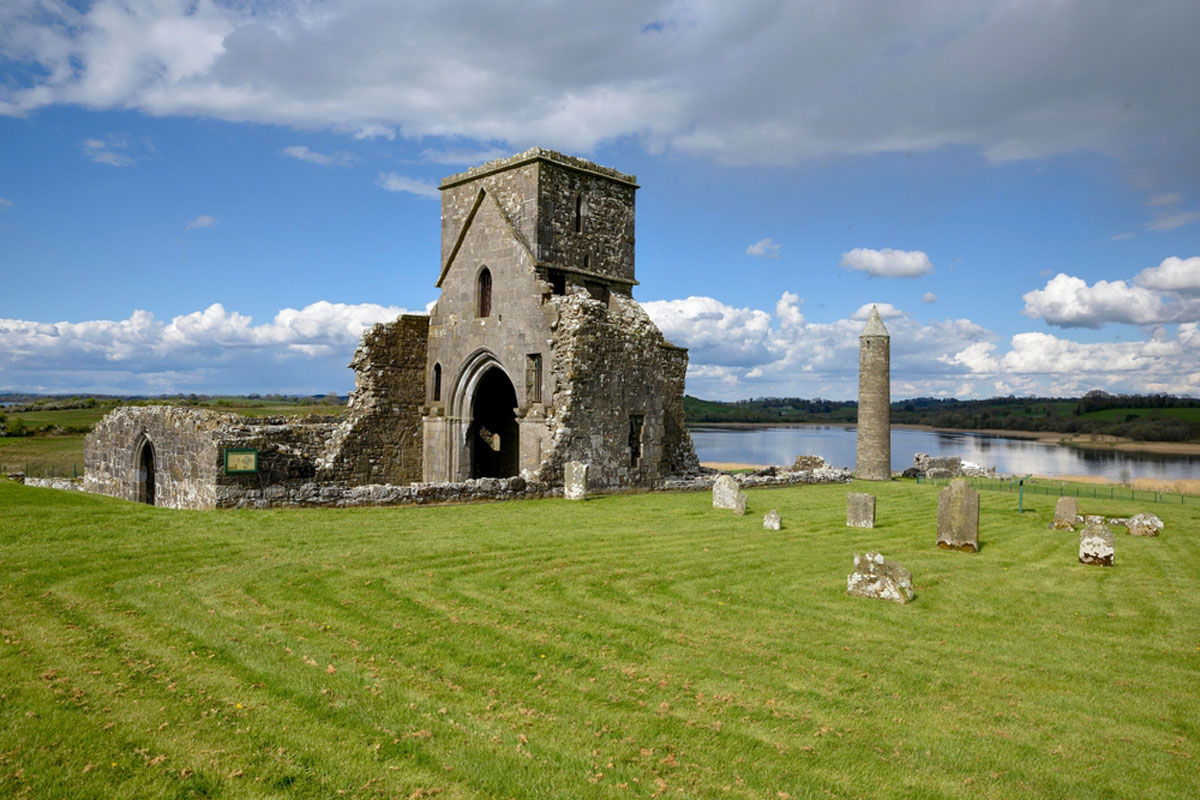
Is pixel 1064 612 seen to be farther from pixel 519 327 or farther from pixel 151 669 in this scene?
pixel 519 327

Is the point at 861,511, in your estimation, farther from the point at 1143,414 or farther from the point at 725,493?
the point at 1143,414

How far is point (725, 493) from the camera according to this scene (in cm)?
1798

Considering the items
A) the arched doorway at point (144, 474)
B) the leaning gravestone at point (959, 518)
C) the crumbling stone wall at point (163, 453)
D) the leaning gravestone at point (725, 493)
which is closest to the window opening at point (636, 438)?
the leaning gravestone at point (725, 493)

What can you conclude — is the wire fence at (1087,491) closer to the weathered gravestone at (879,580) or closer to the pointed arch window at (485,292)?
the weathered gravestone at (879,580)

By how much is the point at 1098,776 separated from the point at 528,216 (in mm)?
19451

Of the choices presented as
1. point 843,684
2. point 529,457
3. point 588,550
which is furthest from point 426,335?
point 843,684

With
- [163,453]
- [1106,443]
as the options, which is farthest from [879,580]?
[1106,443]

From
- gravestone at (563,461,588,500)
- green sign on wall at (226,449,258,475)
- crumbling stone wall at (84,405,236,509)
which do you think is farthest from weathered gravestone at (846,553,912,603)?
crumbling stone wall at (84,405,236,509)

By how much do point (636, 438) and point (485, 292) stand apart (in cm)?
655

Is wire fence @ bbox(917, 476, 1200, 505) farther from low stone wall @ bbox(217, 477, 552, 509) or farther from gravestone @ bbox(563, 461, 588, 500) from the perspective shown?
low stone wall @ bbox(217, 477, 552, 509)

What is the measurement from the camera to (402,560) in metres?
10.8

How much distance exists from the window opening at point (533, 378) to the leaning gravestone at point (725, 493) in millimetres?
5635

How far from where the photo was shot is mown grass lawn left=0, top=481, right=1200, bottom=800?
5.06 metres

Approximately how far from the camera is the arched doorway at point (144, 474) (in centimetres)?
2200
